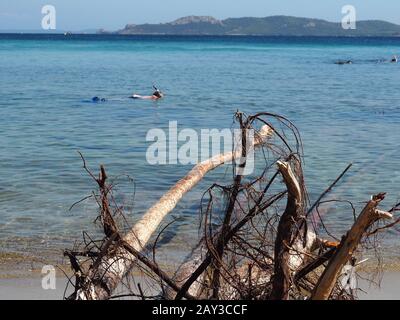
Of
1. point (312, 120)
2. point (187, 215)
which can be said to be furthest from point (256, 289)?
point (312, 120)

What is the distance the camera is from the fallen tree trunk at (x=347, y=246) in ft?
14.5

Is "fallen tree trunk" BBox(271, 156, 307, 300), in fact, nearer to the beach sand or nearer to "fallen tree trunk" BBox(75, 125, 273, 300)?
"fallen tree trunk" BBox(75, 125, 273, 300)

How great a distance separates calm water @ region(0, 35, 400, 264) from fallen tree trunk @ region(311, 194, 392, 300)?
434cm

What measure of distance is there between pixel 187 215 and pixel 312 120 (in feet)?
38.7

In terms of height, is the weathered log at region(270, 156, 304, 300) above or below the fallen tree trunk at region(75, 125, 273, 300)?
above

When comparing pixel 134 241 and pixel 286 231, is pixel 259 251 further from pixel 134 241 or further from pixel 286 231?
pixel 134 241

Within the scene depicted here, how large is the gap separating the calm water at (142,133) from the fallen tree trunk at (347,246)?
4.34 metres

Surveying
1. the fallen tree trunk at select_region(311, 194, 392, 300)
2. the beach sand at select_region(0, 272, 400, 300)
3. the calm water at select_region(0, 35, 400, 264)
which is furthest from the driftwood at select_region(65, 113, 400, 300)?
the calm water at select_region(0, 35, 400, 264)

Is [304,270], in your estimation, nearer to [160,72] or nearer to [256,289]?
[256,289]

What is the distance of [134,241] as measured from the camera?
707 cm

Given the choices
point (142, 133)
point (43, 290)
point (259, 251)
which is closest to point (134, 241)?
point (43, 290)

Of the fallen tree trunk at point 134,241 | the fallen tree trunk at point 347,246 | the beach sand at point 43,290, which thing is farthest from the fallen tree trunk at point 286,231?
the beach sand at point 43,290

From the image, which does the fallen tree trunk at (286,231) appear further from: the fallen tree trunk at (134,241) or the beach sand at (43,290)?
the beach sand at (43,290)

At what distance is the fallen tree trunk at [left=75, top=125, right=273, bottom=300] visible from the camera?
16.6 feet
